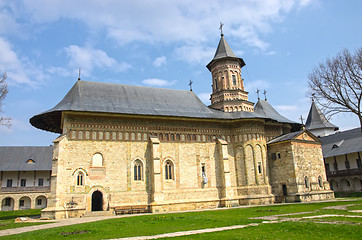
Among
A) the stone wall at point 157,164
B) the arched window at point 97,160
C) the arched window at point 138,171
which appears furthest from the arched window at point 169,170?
the arched window at point 97,160

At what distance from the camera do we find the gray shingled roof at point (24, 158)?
123ft

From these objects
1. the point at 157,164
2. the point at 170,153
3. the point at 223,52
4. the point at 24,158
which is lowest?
the point at 157,164

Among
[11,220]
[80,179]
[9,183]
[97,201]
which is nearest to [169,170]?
[97,201]

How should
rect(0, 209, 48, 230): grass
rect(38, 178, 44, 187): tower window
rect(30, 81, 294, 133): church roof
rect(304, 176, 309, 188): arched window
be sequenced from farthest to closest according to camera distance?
rect(38, 178, 44, 187): tower window
rect(304, 176, 309, 188): arched window
rect(30, 81, 294, 133): church roof
rect(0, 209, 48, 230): grass

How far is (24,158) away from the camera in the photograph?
38844mm

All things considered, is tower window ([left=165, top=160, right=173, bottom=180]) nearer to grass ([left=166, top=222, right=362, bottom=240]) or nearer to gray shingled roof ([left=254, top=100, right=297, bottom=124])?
gray shingled roof ([left=254, top=100, right=297, bottom=124])

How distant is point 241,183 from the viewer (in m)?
24.7

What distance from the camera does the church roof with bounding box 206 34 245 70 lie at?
2909cm

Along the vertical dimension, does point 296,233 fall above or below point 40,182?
below

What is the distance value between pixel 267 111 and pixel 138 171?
15609 millimetres

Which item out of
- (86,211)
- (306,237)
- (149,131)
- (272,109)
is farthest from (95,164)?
(272,109)

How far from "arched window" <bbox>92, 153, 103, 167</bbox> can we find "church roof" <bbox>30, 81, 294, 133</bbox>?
313 cm

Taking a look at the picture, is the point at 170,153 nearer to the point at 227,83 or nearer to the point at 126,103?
the point at 126,103

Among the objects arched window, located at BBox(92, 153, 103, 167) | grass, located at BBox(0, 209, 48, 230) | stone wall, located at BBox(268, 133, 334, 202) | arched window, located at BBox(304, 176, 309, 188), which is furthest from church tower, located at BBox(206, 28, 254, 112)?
grass, located at BBox(0, 209, 48, 230)
